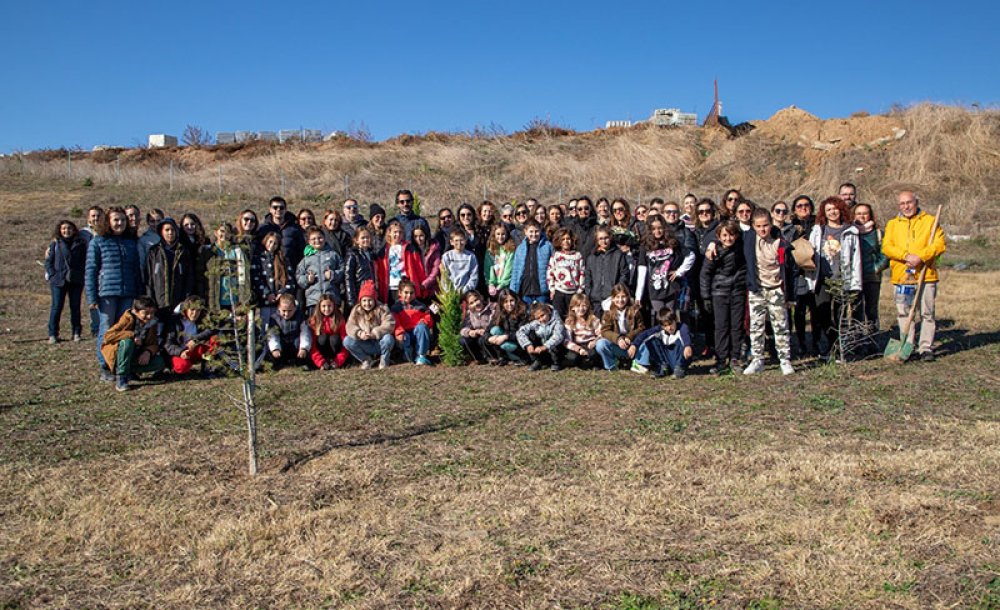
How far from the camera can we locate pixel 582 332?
27.9 ft

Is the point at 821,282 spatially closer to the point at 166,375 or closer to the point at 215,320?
the point at 215,320

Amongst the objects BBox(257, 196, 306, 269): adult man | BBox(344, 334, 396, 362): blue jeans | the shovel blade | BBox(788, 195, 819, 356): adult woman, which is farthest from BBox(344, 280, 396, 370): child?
the shovel blade

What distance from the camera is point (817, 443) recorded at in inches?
229

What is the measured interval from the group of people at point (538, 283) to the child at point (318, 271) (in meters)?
0.02

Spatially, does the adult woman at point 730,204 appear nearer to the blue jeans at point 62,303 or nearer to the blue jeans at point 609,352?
the blue jeans at point 609,352

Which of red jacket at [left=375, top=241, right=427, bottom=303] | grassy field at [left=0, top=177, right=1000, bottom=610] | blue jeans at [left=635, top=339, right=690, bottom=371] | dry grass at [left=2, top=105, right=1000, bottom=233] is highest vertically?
dry grass at [left=2, top=105, right=1000, bottom=233]

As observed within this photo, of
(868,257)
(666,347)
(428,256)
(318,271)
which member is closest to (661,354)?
(666,347)

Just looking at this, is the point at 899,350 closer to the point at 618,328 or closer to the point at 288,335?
the point at 618,328

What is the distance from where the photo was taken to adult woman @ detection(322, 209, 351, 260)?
931cm

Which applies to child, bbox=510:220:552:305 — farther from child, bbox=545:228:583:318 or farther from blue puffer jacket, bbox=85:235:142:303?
blue puffer jacket, bbox=85:235:142:303

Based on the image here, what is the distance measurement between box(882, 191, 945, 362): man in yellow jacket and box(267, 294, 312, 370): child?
5.95 metres

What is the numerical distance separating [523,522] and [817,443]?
2424mm

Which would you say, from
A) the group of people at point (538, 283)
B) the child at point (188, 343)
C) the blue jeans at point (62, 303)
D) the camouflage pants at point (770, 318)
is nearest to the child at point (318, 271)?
the group of people at point (538, 283)

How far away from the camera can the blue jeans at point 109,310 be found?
8.63 metres
